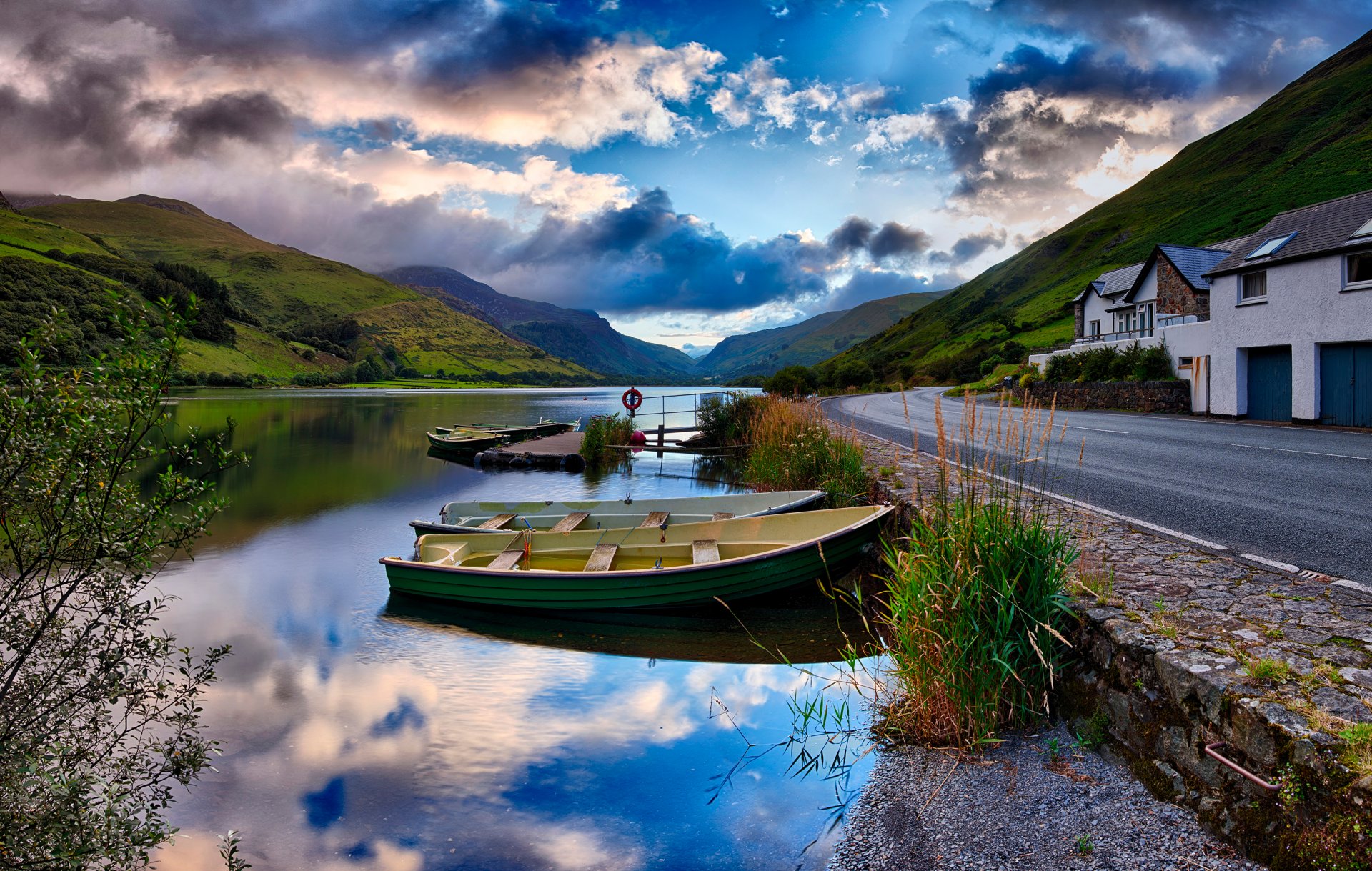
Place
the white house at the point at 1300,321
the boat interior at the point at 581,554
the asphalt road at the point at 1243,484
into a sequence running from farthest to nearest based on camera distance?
the white house at the point at 1300,321 < the boat interior at the point at 581,554 < the asphalt road at the point at 1243,484

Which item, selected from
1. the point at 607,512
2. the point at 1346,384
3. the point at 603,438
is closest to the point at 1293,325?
the point at 1346,384

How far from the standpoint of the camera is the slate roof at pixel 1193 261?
37.2 metres

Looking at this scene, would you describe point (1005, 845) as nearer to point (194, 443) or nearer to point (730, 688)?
point (730, 688)

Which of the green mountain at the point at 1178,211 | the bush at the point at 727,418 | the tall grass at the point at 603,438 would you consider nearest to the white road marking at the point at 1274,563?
the bush at the point at 727,418

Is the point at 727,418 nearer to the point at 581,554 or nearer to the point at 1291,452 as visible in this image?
the point at 581,554

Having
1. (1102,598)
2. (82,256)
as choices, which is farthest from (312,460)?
(82,256)

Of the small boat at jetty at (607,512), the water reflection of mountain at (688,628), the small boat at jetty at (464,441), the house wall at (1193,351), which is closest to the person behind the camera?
the water reflection of mountain at (688,628)

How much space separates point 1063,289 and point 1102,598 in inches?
3886

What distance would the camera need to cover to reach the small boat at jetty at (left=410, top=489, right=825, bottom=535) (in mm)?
11688

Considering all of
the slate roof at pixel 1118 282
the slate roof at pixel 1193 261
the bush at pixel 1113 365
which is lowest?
the bush at pixel 1113 365

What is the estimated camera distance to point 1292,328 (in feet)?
65.3

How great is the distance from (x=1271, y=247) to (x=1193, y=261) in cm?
1954

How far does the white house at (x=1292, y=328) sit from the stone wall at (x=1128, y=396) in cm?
75

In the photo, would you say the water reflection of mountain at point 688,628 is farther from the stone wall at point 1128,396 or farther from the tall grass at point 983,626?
the stone wall at point 1128,396
